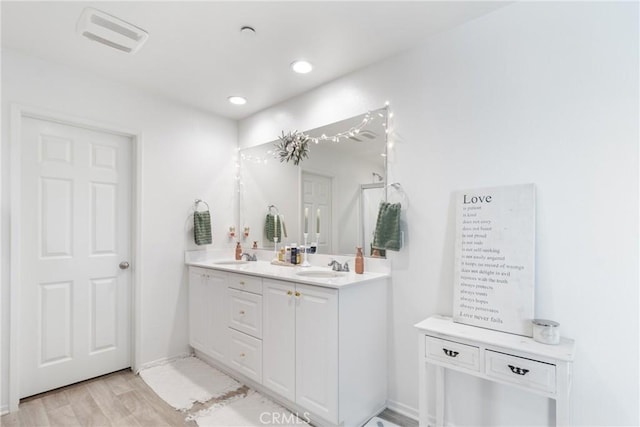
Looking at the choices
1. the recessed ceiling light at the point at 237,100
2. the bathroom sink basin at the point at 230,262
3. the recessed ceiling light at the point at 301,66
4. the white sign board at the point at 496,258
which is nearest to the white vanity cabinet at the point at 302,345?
the white sign board at the point at 496,258

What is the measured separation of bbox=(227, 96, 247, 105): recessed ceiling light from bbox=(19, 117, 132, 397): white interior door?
1.01 m

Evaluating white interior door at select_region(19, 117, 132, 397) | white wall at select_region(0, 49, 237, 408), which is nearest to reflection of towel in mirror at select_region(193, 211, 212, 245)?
white wall at select_region(0, 49, 237, 408)

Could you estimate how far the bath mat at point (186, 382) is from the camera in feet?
7.93

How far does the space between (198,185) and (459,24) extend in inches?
105

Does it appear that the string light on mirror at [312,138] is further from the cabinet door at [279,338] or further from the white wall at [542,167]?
the cabinet door at [279,338]

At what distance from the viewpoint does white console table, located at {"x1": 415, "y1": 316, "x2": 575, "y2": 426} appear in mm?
1430

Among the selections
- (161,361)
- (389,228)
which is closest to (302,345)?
(389,228)

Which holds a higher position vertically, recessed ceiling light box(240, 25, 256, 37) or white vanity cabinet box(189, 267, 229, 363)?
recessed ceiling light box(240, 25, 256, 37)

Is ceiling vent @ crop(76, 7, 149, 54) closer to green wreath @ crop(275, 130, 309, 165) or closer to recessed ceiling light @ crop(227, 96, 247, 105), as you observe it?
recessed ceiling light @ crop(227, 96, 247, 105)

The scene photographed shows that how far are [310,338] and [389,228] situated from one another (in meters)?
0.90

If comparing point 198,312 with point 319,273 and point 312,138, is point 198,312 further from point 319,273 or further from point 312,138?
point 312,138

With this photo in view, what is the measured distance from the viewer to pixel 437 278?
2.10 meters

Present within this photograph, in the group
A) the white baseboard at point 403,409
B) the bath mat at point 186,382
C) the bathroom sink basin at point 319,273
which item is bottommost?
the bath mat at point 186,382

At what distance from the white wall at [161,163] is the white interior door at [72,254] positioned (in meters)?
0.17
